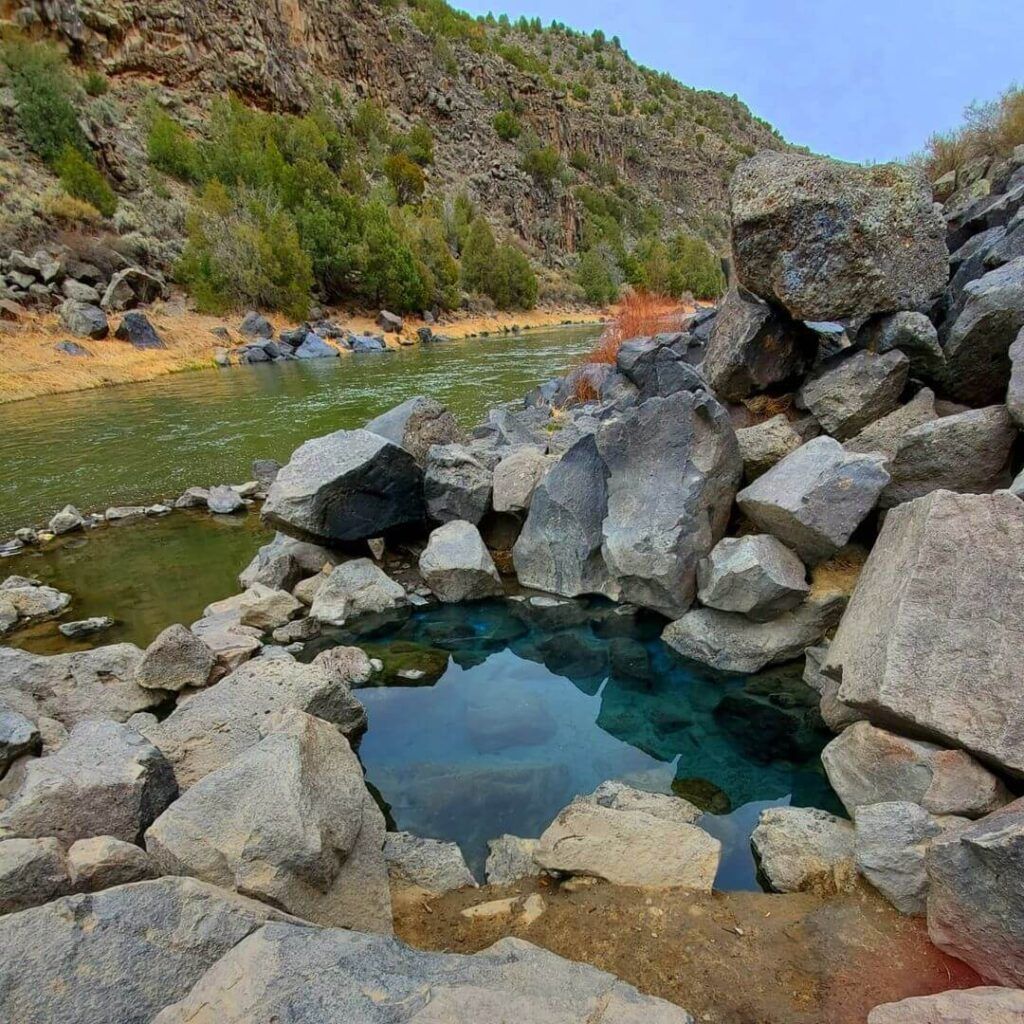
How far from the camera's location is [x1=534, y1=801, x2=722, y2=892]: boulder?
2.96 m

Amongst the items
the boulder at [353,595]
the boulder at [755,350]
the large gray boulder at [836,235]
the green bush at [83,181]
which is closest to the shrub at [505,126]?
the green bush at [83,181]

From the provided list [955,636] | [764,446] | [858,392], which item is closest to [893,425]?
[858,392]

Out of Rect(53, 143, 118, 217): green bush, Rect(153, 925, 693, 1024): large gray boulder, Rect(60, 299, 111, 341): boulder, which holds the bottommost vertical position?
Rect(153, 925, 693, 1024): large gray boulder

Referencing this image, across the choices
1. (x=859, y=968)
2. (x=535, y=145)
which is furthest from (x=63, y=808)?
(x=535, y=145)

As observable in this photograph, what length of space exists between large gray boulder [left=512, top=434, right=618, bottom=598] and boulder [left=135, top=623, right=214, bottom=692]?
295 cm

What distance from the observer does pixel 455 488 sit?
6859 mm

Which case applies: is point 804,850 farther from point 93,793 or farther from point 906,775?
point 93,793

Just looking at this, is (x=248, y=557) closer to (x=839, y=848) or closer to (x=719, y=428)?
(x=719, y=428)

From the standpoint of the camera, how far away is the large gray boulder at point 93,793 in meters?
2.69

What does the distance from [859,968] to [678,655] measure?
2.81 metres

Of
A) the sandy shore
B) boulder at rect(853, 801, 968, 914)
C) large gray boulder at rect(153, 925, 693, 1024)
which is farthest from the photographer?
the sandy shore

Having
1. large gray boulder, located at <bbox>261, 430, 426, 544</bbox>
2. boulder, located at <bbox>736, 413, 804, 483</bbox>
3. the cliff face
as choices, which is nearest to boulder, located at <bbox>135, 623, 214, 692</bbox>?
large gray boulder, located at <bbox>261, 430, 426, 544</bbox>

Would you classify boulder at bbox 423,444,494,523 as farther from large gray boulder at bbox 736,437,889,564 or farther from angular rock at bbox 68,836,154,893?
angular rock at bbox 68,836,154,893

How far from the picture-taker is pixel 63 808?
107 inches
